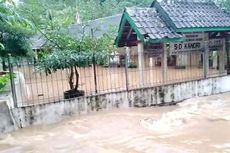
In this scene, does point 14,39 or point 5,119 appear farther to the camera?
point 14,39

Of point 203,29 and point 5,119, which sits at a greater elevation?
point 203,29

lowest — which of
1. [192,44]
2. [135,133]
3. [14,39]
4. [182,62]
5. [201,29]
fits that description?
[135,133]

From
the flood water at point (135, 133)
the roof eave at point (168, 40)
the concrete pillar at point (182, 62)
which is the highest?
the roof eave at point (168, 40)

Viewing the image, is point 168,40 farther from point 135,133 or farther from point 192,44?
point 135,133

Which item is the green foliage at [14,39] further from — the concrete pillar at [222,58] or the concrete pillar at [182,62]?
the concrete pillar at [182,62]

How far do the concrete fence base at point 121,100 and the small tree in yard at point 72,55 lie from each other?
0.77 meters

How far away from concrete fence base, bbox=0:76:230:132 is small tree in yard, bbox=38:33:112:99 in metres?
0.77

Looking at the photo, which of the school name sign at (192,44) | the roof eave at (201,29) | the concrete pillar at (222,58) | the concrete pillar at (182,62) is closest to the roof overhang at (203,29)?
the roof eave at (201,29)

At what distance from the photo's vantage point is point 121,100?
9.16 metres

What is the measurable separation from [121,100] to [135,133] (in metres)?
2.13

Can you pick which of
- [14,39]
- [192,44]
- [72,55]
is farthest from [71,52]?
[192,44]

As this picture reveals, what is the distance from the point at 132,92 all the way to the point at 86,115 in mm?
1646

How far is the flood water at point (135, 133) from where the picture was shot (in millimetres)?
6270

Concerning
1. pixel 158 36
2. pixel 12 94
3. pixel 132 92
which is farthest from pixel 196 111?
pixel 12 94
